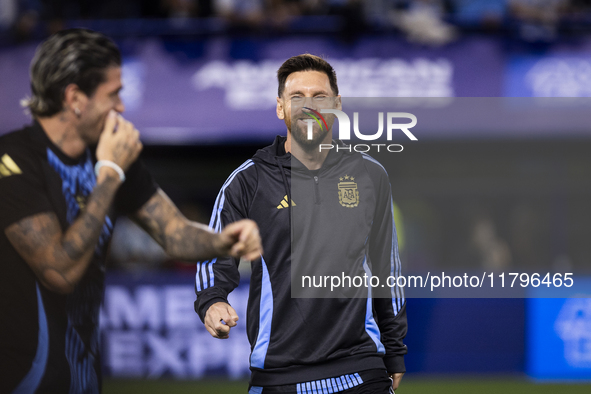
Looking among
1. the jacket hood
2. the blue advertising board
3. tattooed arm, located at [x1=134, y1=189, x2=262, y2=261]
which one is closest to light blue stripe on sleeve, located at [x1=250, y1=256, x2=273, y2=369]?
tattooed arm, located at [x1=134, y1=189, x2=262, y2=261]

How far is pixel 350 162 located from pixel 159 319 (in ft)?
13.3

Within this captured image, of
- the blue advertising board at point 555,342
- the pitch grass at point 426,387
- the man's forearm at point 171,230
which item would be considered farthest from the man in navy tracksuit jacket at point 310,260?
the blue advertising board at point 555,342

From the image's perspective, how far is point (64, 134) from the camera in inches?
100

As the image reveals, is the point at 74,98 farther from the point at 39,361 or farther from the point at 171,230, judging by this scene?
the point at 39,361

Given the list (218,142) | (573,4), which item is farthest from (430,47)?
(218,142)

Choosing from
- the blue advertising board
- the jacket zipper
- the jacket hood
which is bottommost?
the blue advertising board

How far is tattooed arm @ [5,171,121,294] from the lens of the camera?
239cm

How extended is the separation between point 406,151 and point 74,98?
7.18m

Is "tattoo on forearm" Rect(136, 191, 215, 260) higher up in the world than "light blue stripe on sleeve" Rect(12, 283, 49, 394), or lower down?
higher up

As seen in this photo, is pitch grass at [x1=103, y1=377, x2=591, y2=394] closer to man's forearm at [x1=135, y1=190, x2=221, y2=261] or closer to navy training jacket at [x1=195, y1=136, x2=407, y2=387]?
navy training jacket at [x1=195, y1=136, x2=407, y2=387]

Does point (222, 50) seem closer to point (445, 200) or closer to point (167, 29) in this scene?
point (167, 29)

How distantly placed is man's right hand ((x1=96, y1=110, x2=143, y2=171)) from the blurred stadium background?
426 centimetres

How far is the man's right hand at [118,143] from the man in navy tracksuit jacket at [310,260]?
0.61m

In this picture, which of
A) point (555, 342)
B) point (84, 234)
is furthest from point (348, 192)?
point (555, 342)
